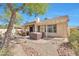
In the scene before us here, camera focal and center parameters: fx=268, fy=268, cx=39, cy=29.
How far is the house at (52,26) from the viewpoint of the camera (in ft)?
13.7

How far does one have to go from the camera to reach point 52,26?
4.19m

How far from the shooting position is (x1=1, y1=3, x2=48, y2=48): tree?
4.22 m

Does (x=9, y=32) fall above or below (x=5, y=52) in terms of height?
above

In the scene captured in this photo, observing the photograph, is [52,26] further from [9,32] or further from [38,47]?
[9,32]

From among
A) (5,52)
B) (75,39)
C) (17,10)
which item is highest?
(17,10)

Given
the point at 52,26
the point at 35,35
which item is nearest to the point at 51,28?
the point at 52,26

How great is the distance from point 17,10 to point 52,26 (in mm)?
613

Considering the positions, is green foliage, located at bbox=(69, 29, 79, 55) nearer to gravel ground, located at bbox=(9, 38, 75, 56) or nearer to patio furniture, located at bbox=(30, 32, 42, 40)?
gravel ground, located at bbox=(9, 38, 75, 56)

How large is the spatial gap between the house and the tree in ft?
0.50

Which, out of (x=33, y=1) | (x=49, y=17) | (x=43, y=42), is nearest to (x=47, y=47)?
(x=43, y=42)

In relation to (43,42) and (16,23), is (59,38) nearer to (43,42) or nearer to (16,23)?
(43,42)

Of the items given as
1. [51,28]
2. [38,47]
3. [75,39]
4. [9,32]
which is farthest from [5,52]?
[75,39]

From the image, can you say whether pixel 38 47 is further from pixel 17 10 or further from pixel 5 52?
pixel 17 10

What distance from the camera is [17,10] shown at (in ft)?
14.0
